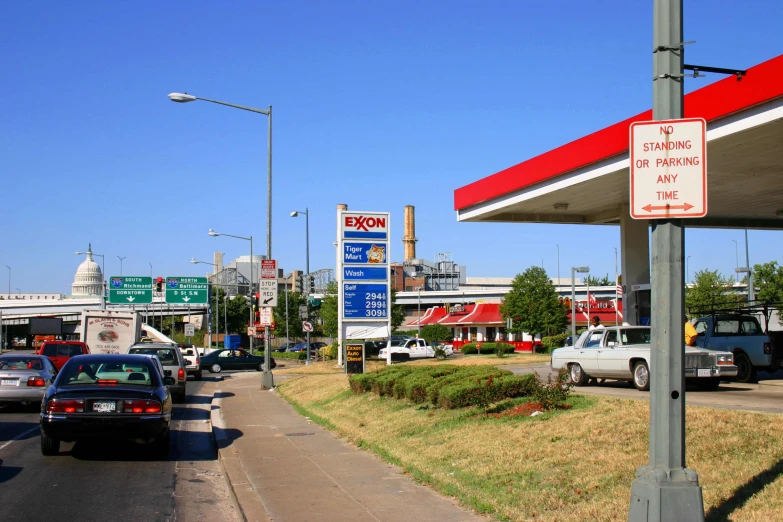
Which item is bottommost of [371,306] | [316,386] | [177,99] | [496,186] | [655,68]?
[316,386]

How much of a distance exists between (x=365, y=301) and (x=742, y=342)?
11.3 meters

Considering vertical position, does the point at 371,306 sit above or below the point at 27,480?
above

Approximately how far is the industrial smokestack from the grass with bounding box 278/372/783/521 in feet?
327

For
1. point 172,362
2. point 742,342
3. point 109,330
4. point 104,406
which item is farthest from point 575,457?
point 109,330

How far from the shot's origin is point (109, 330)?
33844 millimetres

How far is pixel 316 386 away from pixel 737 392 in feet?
40.2

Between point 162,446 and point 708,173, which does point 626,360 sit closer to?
point 708,173

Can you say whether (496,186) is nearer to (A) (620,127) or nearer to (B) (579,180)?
(B) (579,180)

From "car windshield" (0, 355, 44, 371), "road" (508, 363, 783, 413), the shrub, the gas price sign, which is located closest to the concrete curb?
the shrub

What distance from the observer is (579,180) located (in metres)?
19.1

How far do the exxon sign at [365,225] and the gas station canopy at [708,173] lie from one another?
260 cm

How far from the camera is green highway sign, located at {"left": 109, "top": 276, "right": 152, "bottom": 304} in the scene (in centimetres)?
5678

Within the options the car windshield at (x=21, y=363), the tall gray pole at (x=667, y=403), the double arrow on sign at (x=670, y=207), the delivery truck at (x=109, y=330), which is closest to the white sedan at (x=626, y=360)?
the tall gray pole at (x=667, y=403)

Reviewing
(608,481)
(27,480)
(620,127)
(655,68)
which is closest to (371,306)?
(620,127)
